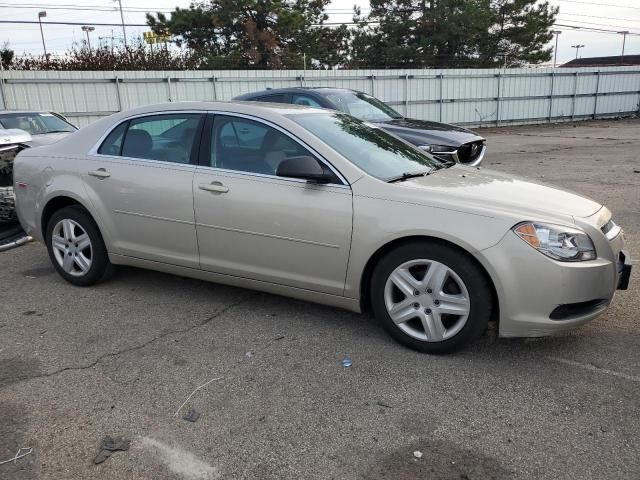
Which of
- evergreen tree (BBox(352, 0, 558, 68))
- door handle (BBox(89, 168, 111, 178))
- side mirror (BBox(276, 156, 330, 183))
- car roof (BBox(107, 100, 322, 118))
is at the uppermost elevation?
evergreen tree (BBox(352, 0, 558, 68))

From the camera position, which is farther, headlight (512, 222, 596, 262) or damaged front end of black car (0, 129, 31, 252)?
damaged front end of black car (0, 129, 31, 252)

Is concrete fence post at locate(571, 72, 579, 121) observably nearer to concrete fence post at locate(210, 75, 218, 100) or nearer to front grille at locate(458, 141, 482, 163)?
concrete fence post at locate(210, 75, 218, 100)

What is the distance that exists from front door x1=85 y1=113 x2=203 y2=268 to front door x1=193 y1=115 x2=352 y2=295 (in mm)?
135

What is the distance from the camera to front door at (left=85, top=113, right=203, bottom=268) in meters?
4.22

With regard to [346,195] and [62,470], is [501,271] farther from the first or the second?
[62,470]

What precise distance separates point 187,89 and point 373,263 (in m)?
15.4

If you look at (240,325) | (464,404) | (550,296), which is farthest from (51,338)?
(550,296)

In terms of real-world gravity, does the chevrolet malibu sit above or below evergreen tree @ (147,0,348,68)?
below

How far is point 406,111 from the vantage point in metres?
21.3

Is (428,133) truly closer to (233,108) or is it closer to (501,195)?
(233,108)

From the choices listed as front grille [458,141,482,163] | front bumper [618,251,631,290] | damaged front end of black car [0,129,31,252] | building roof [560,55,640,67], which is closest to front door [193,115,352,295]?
front bumper [618,251,631,290]

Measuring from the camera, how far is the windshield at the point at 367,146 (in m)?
3.92

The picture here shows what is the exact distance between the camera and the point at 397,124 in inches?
352

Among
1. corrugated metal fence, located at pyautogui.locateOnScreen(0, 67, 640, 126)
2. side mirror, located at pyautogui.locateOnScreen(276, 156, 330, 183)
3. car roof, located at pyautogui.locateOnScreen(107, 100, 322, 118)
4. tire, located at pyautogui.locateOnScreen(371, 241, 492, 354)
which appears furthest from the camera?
corrugated metal fence, located at pyautogui.locateOnScreen(0, 67, 640, 126)
